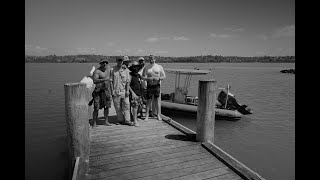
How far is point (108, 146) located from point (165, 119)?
8.33 ft

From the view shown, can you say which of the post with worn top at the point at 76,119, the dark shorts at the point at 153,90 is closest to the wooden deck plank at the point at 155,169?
the post with worn top at the point at 76,119

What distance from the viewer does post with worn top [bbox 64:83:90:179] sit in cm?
443

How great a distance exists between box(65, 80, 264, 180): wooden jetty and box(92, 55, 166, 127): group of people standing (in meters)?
0.89

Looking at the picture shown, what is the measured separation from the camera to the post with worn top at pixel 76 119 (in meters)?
4.43

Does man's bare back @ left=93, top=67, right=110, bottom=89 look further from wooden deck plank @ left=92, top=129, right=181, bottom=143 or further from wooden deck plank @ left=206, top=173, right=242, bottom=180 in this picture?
wooden deck plank @ left=206, top=173, right=242, bottom=180

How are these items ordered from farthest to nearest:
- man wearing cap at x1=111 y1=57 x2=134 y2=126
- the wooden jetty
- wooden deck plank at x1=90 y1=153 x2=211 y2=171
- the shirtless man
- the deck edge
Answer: the shirtless man < man wearing cap at x1=111 y1=57 x2=134 y2=126 < wooden deck plank at x1=90 y1=153 x2=211 y2=171 < the wooden jetty < the deck edge

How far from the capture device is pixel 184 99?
16.4m

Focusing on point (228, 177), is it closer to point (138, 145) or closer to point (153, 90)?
point (138, 145)

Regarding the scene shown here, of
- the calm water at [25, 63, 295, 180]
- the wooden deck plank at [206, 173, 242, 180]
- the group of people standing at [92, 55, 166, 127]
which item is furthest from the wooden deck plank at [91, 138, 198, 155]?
the calm water at [25, 63, 295, 180]

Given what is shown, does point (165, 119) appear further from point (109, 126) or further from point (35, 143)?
point (35, 143)
